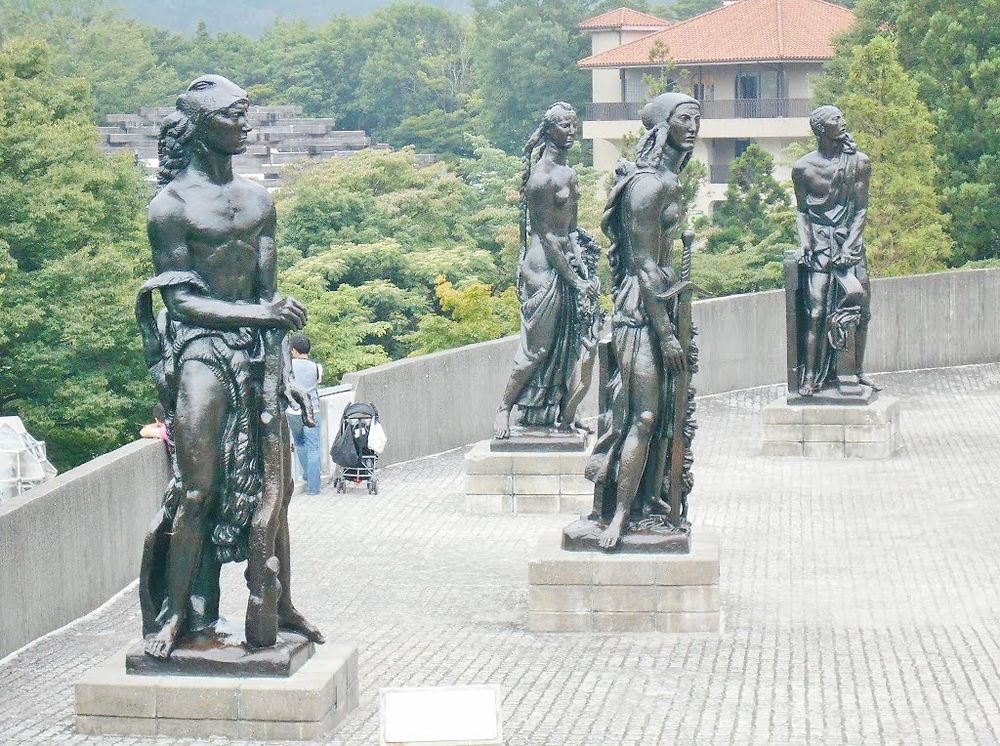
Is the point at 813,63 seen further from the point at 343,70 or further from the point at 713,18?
the point at 343,70

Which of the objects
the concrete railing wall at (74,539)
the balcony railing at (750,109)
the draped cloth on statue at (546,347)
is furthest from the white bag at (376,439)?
the balcony railing at (750,109)

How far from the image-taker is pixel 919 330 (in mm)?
26781

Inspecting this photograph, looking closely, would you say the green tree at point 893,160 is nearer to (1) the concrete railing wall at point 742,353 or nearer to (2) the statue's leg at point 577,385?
(1) the concrete railing wall at point 742,353

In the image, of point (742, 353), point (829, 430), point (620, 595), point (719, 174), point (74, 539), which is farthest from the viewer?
point (719, 174)

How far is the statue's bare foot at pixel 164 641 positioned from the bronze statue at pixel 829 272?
36.2 ft

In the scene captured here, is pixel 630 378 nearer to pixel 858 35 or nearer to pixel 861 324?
pixel 861 324

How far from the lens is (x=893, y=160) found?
3341 cm

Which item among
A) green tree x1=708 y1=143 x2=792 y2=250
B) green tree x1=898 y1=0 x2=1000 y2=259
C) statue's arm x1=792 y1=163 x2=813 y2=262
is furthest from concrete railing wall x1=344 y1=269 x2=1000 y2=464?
green tree x1=708 y1=143 x2=792 y2=250

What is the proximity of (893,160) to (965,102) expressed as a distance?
4.83m

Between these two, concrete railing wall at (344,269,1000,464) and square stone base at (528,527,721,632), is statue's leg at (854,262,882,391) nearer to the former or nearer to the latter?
concrete railing wall at (344,269,1000,464)

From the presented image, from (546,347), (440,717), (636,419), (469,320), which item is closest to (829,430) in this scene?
(546,347)

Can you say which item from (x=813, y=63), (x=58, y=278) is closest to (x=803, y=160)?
(x=58, y=278)

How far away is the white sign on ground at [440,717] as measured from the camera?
969 centimetres

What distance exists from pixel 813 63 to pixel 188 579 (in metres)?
75.8
